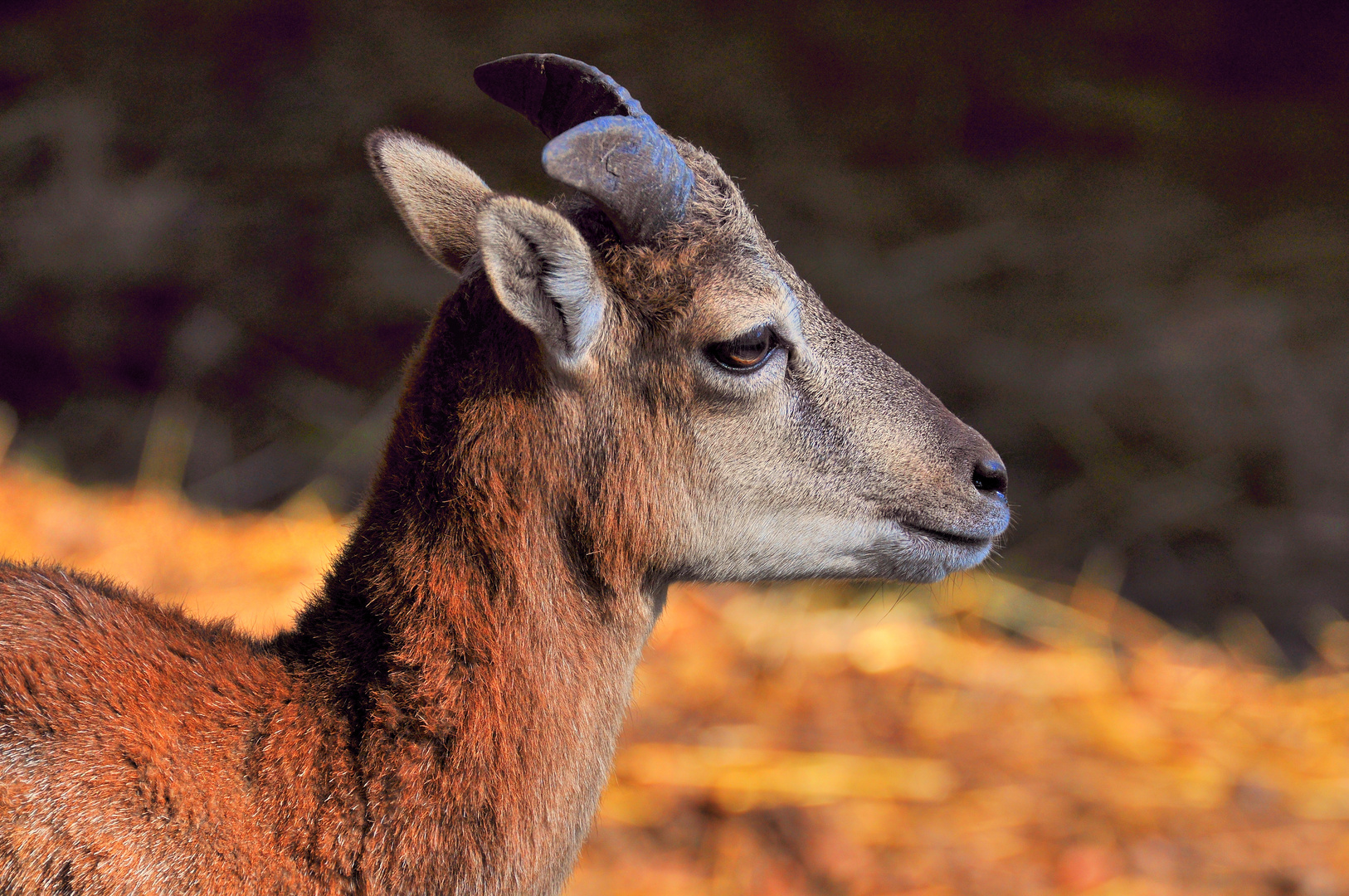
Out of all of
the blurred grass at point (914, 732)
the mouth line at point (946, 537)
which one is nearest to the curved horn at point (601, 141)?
the mouth line at point (946, 537)

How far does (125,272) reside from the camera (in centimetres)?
763

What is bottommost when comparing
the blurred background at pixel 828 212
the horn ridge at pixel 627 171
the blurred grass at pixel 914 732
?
the blurred grass at pixel 914 732

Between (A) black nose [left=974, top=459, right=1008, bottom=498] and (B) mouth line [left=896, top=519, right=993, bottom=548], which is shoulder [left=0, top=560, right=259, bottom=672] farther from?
(A) black nose [left=974, top=459, right=1008, bottom=498]

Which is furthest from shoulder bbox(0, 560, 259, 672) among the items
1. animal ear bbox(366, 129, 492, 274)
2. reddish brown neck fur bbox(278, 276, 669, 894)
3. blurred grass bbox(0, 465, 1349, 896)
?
blurred grass bbox(0, 465, 1349, 896)

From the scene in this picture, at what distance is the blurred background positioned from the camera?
24.0 feet

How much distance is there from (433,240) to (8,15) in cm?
638

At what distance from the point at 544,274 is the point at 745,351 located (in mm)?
565

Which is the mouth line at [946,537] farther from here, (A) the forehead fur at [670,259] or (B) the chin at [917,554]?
(A) the forehead fur at [670,259]

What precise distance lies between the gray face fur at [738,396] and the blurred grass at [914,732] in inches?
77.0

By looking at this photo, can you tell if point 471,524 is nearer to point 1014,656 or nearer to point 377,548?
point 377,548

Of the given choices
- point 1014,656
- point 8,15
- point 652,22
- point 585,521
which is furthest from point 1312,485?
point 8,15

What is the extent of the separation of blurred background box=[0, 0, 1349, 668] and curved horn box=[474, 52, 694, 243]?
4.27 metres

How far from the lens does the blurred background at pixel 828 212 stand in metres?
7.30

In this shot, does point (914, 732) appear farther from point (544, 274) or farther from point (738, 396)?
point (544, 274)
